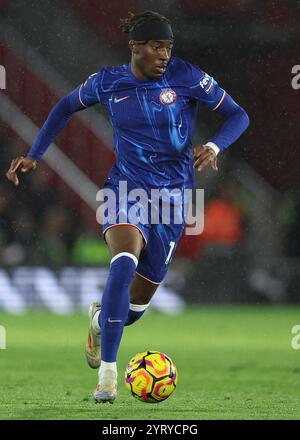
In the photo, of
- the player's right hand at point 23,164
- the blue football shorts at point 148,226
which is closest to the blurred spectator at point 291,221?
the blue football shorts at point 148,226

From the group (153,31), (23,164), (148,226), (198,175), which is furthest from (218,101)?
(198,175)

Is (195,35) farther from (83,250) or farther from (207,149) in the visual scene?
(207,149)

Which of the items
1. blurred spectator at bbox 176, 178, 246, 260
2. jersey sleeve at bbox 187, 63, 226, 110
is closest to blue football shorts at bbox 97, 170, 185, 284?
jersey sleeve at bbox 187, 63, 226, 110

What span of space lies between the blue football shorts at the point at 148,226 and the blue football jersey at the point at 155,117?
0.41ft

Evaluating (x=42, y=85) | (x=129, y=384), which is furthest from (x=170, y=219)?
(x=42, y=85)

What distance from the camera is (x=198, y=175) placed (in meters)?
12.5

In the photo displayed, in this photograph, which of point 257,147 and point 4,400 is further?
point 257,147

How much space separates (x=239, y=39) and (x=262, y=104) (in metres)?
0.82

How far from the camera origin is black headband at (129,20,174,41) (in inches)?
226

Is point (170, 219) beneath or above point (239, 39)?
beneath

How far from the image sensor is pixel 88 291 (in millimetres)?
11891
